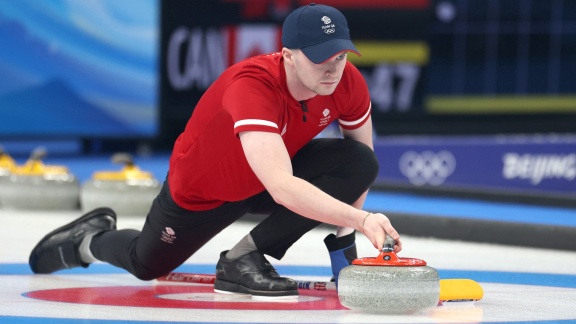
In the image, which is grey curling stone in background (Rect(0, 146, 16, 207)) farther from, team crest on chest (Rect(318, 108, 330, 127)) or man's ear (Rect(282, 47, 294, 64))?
man's ear (Rect(282, 47, 294, 64))

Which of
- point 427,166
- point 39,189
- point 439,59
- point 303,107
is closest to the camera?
point 303,107

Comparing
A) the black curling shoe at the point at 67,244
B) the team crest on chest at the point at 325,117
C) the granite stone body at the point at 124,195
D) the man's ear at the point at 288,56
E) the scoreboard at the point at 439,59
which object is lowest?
the black curling shoe at the point at 67,244

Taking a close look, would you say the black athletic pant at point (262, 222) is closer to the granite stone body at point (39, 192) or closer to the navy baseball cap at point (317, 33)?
the navy baseball cap at point (317, 33)

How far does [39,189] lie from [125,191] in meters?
0.56

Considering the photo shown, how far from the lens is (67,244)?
4156 millimetres

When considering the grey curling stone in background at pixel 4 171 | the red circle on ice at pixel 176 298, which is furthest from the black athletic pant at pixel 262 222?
the grey curling stone in background at pixel 4 171

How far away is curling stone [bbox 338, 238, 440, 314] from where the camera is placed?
311 centimetres

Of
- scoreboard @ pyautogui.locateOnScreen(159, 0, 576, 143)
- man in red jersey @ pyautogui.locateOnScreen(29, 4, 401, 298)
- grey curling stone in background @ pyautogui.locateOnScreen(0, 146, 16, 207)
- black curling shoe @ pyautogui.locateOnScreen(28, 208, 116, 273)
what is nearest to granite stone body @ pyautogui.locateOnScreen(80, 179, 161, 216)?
grey curling stone in background @ pyautogui.locateOnScreen(0, 146, 16, 207)

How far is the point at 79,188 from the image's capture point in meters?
6.64

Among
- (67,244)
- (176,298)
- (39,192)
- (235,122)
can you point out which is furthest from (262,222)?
(39,192)

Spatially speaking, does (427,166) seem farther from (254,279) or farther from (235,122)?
(235,122)

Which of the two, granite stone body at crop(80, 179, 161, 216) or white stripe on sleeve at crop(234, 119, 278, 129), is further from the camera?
granite stone body at crop(80, 179, 161, 216)

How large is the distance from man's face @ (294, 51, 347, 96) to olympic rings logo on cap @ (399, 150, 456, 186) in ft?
16.1

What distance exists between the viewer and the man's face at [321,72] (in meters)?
3.32
